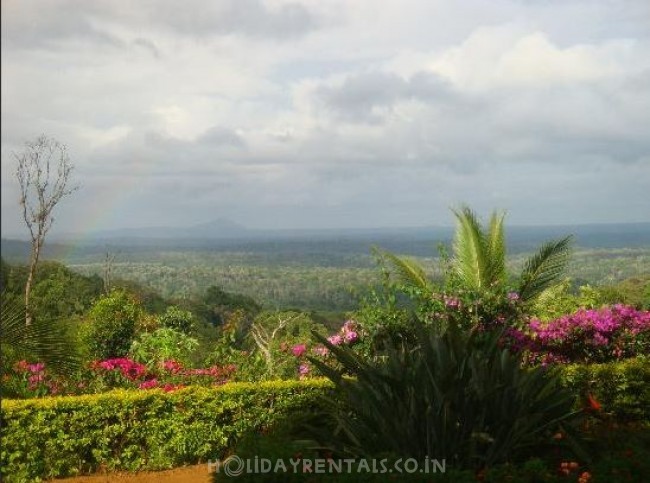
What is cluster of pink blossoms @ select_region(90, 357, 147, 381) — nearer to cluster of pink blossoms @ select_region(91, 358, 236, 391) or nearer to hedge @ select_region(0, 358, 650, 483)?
cluster of pink blossoms @ select_region(91, 358, 236, 391)

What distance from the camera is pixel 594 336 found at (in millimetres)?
9273

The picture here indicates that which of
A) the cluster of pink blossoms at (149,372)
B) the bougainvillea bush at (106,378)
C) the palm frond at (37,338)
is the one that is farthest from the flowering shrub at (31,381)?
the palm frond at (37,338)

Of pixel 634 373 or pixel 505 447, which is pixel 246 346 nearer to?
pixel 634 373

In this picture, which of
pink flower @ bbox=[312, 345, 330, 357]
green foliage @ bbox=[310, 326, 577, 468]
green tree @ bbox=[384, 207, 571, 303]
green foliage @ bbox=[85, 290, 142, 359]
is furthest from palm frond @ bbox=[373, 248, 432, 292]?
green foliage @ bbox=[85, 290, 142, 359]

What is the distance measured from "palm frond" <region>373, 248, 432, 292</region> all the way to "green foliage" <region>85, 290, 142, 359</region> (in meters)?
6.03

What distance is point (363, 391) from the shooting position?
501cm

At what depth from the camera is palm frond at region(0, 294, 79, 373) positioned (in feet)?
21.2

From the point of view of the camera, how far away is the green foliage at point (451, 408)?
4.75 meters

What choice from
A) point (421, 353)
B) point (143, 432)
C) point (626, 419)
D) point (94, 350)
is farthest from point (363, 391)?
point (94, 350)

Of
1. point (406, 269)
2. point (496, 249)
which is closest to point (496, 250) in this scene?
point (496, 249)

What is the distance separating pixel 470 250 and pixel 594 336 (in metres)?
2.66

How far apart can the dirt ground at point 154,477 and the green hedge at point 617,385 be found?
399 cm

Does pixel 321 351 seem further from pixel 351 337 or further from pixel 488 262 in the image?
pixel 488 262

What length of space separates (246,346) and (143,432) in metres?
8.74
